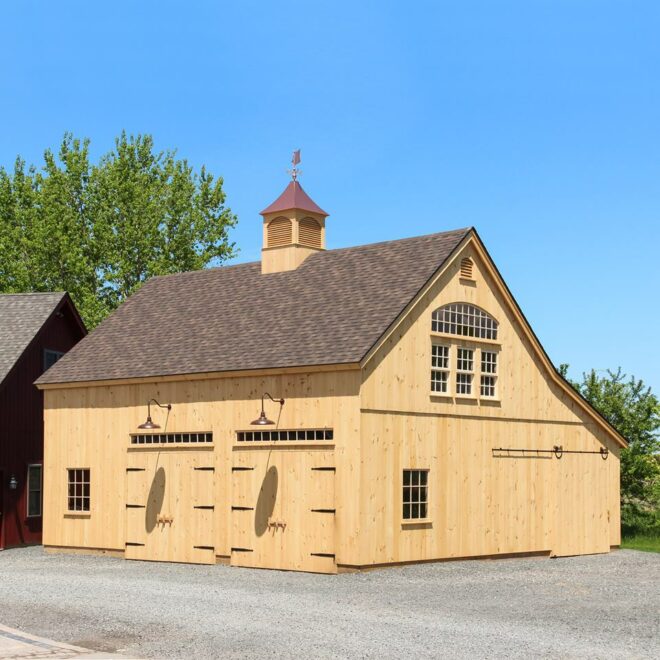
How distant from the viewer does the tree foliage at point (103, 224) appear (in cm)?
5334

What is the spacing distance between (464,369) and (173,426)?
281 inches

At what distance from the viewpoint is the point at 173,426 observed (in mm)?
28953

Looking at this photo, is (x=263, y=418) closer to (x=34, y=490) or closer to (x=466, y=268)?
(x=466, y=268)

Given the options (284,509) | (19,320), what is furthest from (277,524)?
(19,320)

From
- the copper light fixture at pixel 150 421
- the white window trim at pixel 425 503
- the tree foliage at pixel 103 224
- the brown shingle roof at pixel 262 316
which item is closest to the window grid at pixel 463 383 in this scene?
the white window trim at pixel 425 503

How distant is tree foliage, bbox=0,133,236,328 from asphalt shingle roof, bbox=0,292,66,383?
14287 mm

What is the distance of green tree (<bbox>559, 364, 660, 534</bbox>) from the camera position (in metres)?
39.8

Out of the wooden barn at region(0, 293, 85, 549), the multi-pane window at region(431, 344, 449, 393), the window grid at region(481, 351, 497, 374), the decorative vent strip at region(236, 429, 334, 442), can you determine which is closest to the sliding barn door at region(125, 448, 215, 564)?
the decorative vent strip at region(236, 429, 334, 442)

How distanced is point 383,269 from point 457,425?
4.22m

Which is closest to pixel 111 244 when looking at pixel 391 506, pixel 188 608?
pixel 391 506

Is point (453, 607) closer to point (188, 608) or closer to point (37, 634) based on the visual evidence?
point (188, 608)

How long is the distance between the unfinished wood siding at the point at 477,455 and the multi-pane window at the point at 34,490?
1400cm

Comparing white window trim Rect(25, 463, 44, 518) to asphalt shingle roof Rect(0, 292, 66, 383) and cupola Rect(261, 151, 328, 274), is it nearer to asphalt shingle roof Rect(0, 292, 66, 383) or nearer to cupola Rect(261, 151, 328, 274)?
asphalt shingle roof Rect(0, 292, 66, 383)

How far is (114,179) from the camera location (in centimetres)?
5475
